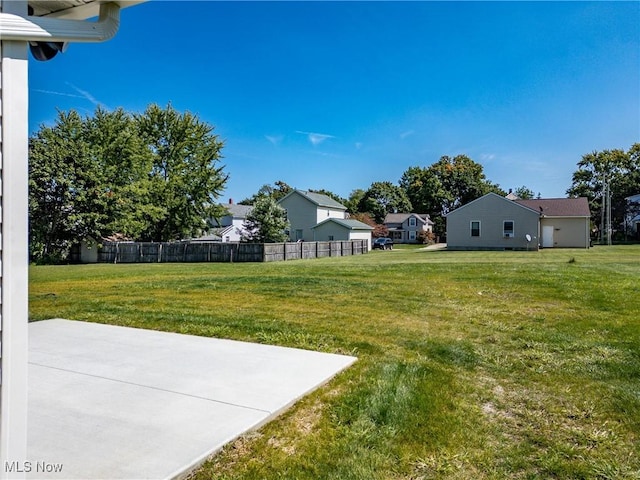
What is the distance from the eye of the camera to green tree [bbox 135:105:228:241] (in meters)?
28.9

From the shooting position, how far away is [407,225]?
162 feet

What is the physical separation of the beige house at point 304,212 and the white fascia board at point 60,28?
3445cm

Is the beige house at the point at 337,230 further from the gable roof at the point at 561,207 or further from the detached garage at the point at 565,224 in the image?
the detached garage at the point at 565,224

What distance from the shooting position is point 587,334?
5.18 m

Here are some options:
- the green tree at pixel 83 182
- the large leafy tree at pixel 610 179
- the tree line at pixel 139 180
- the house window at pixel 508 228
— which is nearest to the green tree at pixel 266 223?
the tree line at pixel 139 180

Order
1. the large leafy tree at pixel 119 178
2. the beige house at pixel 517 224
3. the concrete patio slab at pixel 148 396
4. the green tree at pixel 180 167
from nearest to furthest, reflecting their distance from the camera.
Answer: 1. the concrete patio slab at pixel 148 396
2. the large leafy tree at pixel 119 178
3. the green tree at pixel 180 167
4. the beige house at pixel 517 224

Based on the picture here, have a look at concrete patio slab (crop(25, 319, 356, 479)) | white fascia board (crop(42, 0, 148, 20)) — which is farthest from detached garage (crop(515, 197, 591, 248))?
white fascia board (crop(42, 0, 148, 20))

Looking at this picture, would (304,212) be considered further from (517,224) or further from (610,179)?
(610,179)

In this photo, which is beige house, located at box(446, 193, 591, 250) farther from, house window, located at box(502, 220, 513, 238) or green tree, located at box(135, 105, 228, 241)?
green tree, located at box(135, 105, 228, 241)

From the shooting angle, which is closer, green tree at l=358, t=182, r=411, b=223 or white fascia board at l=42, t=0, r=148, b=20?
white fascia board at l=42, t=0, r=148, b=20

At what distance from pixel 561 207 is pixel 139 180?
29486mm

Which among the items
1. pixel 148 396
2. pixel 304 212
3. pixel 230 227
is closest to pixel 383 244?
pixel 304 212

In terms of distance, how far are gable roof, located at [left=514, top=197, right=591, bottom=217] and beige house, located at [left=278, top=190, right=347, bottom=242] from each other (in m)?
15.5

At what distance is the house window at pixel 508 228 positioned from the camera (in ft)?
99.5
